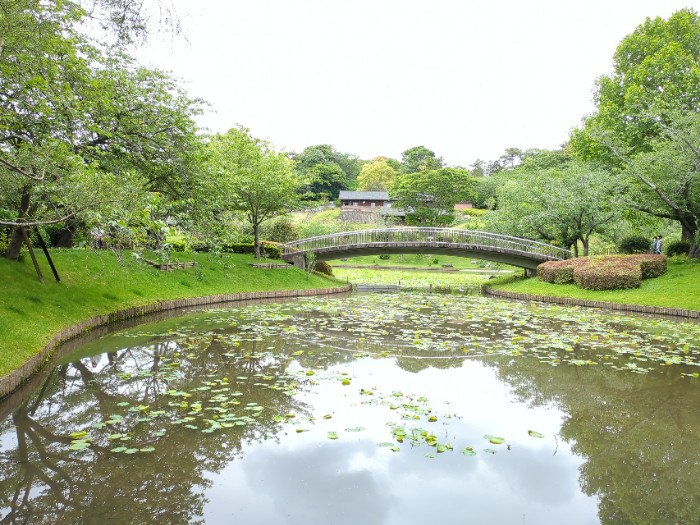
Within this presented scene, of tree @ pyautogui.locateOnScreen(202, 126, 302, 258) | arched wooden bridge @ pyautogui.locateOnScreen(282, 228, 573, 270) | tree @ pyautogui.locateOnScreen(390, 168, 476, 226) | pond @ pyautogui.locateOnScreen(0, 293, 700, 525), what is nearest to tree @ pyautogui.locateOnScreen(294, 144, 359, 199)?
tree @ pyautogui.locateOnScreen(390, 168, 476, 226)

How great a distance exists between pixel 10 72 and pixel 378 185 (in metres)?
66.6

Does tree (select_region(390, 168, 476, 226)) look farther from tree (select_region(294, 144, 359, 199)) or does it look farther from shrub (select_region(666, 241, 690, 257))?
shrub (select_region(666, 241, 690, 257))

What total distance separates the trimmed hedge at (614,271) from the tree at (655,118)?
9.39 feet

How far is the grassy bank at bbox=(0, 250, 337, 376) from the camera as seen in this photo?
8.05m

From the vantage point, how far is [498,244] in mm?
24844

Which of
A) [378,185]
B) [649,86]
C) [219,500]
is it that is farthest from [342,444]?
[378,185]

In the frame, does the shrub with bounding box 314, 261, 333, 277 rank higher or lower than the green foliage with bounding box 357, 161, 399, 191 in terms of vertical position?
lower

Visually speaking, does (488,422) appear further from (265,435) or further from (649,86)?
(649,86)

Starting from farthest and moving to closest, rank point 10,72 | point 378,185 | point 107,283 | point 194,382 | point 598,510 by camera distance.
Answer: point 378,185
point 107,283
point 10,72
point 194,382
point 598,510

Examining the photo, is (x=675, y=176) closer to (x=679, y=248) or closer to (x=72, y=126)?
(x=679, y=248)

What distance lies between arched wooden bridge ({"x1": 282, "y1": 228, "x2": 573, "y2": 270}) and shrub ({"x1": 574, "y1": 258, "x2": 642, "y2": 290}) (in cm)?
420

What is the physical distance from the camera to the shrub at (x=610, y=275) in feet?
61.6

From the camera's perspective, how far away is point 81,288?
1225 cm

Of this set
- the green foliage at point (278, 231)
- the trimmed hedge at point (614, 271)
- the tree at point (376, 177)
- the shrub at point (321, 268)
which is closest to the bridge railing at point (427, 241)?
the shrub at point (321, 268)
